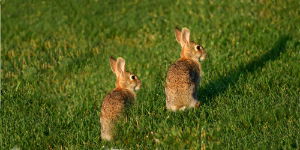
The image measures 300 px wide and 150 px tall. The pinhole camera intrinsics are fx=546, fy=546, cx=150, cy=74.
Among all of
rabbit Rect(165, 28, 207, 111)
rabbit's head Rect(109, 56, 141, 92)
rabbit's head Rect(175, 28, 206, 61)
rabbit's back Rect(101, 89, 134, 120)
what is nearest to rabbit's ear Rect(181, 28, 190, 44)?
rabbit's head Rect(175, 28, 206, 61)

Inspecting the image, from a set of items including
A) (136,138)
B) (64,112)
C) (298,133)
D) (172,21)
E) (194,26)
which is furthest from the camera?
(172,21)

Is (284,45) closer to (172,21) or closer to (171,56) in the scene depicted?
(171,56)

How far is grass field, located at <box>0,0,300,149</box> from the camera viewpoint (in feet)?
26.1

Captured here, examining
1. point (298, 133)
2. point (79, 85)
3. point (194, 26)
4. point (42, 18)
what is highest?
point (42, 18)

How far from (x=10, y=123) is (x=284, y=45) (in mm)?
5867

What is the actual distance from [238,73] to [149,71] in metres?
1.98

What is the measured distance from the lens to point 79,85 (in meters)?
11.8

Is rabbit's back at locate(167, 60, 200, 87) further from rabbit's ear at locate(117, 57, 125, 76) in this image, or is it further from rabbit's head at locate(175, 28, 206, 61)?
rabbit's ear at locate(117, 57, 125, 76)

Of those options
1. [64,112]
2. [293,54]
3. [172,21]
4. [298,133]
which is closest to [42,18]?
[172,21]

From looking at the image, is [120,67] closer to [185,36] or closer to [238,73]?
[185,36]

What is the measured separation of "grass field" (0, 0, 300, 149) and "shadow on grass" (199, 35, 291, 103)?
0.02m

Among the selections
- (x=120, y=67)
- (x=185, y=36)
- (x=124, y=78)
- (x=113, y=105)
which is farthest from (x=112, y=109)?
(x=185, y=36)

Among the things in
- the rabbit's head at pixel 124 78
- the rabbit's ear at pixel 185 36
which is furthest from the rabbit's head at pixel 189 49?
the rabbit's head at pixel 124 78

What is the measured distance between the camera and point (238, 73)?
10.5 metres
